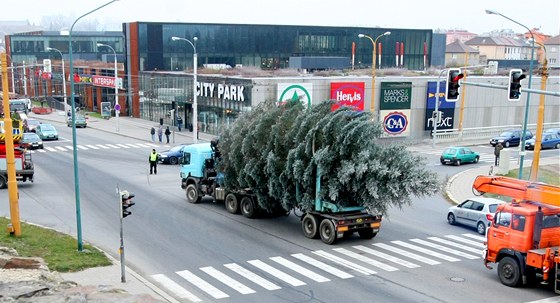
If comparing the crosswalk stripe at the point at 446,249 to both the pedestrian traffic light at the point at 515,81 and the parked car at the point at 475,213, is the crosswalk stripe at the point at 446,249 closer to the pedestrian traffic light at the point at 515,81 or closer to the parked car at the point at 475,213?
the parked car at the point at 475,213

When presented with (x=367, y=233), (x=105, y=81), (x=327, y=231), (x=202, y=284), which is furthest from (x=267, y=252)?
(x=105, y=81)

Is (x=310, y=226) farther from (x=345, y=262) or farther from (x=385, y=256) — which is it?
(x=385, y=256)

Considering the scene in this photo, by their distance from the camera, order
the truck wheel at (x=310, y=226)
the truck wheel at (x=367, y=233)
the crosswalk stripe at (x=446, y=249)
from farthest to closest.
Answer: the truck wheel at (x=367, y=233) → the truck wheel at (x=310, y=226) → the crosswalk stripe at (x=446, y=249)

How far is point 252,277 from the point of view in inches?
744

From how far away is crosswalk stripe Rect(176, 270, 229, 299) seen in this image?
17438 millimetres

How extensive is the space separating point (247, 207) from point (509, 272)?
38.0 ft

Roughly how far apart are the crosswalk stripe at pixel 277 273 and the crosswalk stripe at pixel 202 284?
6.83ft

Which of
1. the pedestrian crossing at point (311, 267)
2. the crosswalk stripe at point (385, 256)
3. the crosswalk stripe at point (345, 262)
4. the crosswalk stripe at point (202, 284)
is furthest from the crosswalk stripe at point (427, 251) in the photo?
the crosswalk stripe at point (202, 284)

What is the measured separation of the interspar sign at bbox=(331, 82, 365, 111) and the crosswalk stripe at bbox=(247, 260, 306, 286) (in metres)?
32.9

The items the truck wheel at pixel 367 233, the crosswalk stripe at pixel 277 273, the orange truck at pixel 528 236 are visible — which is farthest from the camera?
the truck wheel at pixel 367 233

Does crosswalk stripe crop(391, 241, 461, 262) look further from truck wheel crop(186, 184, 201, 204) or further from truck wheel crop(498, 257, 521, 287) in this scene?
truck wheel crop(186, 184, 201, 204)

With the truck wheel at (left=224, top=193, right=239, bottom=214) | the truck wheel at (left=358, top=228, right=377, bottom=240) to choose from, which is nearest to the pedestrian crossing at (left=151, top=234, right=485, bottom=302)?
the truck wheel at (left=358, top=228, right=377, bottom=240)

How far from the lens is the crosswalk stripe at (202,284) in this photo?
17.4 meters

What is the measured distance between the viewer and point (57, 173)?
1496 inches
